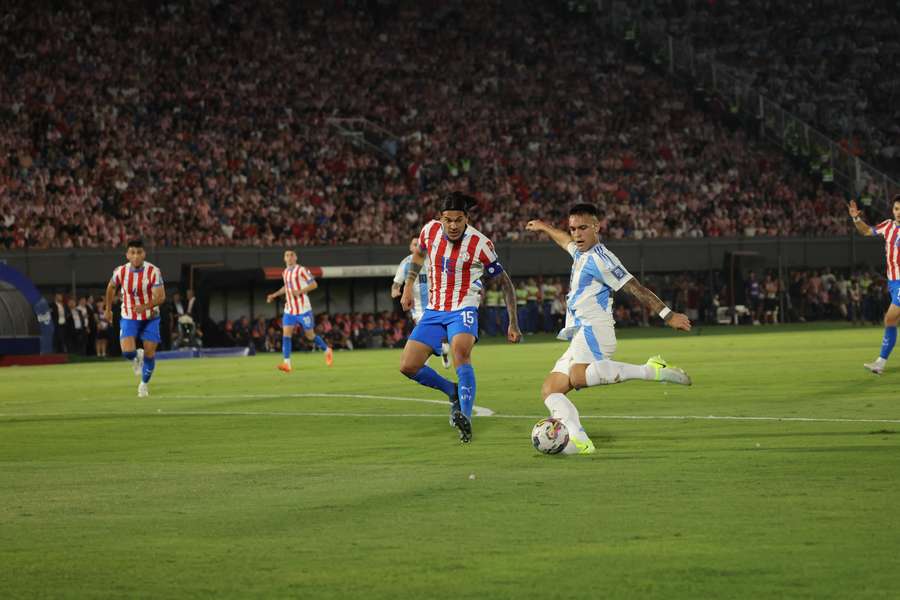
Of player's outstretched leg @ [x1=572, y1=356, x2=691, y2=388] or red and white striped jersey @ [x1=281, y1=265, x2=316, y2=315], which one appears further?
red and white striped jersey @ [x1=281, y1=265, x2=316, y2=315]

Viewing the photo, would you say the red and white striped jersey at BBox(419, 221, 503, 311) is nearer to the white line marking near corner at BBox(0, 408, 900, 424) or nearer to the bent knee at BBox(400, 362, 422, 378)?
the bent knee at BBox(400, 362, 422, 378)

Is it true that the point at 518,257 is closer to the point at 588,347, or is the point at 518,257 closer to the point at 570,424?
the point at 588,347

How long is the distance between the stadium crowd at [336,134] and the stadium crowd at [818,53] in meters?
6.01

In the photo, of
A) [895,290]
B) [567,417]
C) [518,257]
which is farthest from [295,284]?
[518,257]

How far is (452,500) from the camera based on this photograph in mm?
8727

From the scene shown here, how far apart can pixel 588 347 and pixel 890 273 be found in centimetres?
1172

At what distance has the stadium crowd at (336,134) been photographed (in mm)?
45219

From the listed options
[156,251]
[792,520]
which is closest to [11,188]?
[156,251]

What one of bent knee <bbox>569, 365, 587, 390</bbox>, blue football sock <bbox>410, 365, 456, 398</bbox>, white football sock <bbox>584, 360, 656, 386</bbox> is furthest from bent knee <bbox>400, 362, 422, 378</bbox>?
white football sock <bbox>584, 360, 656, 386</bbox>

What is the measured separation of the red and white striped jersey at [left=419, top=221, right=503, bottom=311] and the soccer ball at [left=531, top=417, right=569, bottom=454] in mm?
2875

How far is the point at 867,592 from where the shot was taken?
5.72 meters

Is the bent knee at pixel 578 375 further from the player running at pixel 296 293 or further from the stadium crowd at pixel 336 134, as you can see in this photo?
the stadium crowd at pixel 336 134

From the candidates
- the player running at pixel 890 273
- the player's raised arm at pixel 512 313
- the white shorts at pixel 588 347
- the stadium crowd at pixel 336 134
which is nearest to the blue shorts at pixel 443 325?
the player's raised arm at pixel 512 313

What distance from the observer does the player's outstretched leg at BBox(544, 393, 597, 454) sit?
36.9 ft
